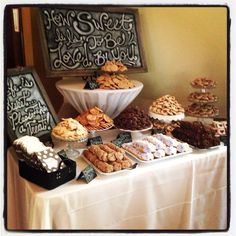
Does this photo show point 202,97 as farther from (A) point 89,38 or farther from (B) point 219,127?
(A) point 89,38

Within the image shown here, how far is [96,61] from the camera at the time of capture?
3.83ft

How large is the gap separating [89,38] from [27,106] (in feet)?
1.03

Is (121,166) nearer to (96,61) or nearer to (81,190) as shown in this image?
(81,190)

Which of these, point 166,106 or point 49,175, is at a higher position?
point 166,106

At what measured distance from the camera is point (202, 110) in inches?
47.4

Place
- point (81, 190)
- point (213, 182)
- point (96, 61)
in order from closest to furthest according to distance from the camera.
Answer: point (81, 190), point (213, 182), point (96, 61)

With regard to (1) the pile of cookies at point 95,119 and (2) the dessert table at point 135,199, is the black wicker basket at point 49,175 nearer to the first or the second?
(2) the dessert table at point 135,199

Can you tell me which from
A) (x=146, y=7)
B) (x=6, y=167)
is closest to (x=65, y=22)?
(x=146, y=7)

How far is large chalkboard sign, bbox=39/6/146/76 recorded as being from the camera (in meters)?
1.06

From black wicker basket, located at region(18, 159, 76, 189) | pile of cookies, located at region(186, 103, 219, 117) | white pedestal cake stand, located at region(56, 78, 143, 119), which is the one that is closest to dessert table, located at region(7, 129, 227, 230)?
black wicker basket, located at region(18, 159, 76, 189)

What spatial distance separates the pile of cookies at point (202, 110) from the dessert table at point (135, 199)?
0.44 feet

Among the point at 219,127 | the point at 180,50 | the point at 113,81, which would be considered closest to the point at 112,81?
the point at 113,81

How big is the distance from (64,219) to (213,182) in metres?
0.49

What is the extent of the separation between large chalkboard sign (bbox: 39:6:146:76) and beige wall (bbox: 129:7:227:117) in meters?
0.05
